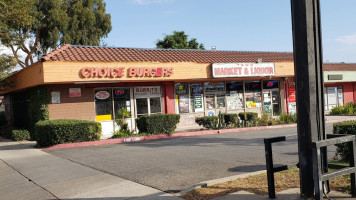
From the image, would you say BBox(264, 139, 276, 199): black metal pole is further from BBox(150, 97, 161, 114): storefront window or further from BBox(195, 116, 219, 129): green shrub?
BBox(150, 97, 161, 114): storefront window

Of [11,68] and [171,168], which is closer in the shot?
[171,168]

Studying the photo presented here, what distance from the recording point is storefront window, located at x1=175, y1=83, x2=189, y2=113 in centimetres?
2066

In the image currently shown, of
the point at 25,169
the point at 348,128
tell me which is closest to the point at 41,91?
the point at 25,169

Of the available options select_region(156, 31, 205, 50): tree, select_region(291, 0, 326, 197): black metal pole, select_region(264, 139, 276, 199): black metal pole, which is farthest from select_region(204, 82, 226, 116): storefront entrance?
select_region(156, 31, 205, 50): tree

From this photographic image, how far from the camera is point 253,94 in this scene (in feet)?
75.8

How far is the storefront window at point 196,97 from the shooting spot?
830 inches

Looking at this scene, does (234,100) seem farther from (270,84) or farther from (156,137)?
(156,137)

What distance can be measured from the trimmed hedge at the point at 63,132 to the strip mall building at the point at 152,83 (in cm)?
228

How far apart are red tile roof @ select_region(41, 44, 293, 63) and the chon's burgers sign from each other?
0.60m

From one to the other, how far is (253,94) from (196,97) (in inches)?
171

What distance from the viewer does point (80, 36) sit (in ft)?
116

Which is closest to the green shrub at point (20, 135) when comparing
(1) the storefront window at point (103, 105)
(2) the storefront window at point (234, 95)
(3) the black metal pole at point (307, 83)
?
(1) the storefront window at point (103, 105)

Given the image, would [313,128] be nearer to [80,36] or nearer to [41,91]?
[41,91]

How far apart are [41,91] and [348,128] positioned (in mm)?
14249
